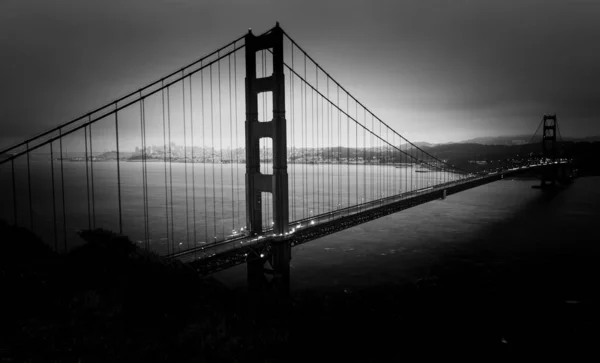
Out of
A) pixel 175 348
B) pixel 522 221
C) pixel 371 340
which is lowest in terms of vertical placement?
pixel 522 221

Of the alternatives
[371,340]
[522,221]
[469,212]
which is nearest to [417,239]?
[522,221]

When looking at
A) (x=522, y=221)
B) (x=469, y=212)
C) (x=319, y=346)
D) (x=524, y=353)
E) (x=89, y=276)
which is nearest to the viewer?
(x=319, y=346)

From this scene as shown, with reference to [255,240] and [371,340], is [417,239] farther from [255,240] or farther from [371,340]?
[371,340]

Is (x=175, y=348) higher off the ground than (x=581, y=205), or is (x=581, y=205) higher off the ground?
(x=175, y=348)

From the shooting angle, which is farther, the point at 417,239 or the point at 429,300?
the point at 417,239

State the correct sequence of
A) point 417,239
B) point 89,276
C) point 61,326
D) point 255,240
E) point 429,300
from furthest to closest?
point 417,239 < point 255,240 < point 429,300 < point 89,276 < point 61,326

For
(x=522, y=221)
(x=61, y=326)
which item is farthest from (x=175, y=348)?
(x=522, y=221)

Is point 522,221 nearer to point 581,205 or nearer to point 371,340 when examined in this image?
point 581,205
